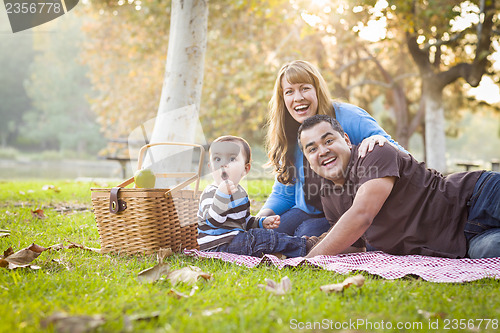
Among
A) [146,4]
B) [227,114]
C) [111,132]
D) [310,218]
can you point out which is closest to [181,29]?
[310,218]

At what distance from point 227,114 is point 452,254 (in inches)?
563

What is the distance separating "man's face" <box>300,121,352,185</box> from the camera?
301cm

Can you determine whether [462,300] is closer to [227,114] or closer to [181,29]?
[181,29]

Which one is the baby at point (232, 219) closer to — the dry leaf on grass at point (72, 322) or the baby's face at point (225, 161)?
the baby's face at point (225, 161)

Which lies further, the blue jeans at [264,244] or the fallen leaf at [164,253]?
the blue jeans at [264,244]

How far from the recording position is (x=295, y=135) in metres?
3.96

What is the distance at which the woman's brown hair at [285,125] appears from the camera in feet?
12.3

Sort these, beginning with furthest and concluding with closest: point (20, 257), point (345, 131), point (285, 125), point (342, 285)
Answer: point (285, 125) → point (345, 131) → point (20, 257) → point (342, 285)

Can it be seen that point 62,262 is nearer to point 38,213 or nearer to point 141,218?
point 141,218

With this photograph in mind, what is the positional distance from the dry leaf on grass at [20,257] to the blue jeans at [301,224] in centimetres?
201

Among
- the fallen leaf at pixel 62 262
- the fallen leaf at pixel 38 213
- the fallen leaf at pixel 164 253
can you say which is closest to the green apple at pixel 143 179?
the fallen leaf at pixel 164 253

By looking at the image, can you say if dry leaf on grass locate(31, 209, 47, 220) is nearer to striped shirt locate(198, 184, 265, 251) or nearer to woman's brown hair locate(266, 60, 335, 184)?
striped shirt locate(198, 184, 265, 251)

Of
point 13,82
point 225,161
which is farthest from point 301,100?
point 13,82

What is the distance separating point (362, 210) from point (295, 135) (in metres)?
1.37
